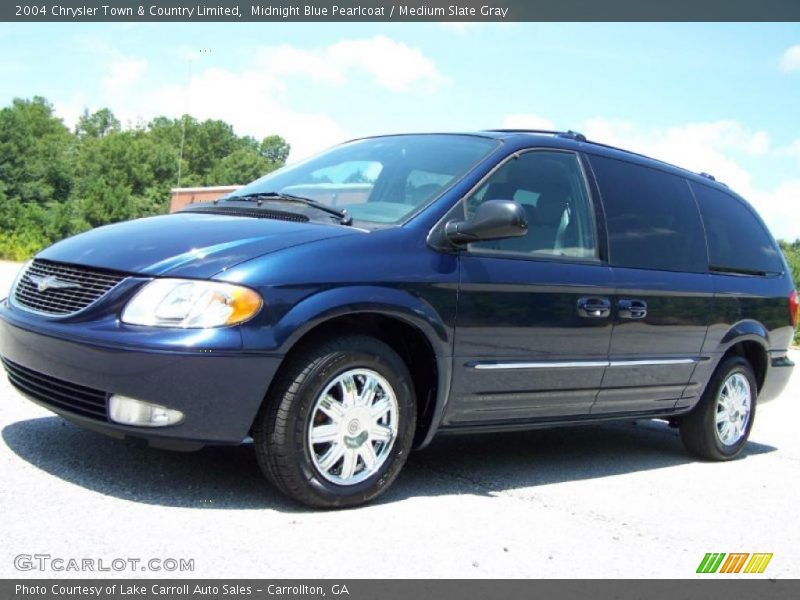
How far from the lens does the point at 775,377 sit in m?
6.91

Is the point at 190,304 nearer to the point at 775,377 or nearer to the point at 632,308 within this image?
the point at 632,308

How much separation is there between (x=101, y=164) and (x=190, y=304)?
91.4m

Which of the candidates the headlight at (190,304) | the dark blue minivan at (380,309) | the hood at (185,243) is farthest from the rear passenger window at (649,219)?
the headlight at (190,304)

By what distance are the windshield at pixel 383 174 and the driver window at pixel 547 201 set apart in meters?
0.18

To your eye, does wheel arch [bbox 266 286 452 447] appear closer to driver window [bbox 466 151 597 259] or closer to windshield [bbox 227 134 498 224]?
windshield [bbox 227 134 498 224]

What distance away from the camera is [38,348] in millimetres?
3984

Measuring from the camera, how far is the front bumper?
366 centimetres

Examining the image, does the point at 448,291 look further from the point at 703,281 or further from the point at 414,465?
the point at 703,281

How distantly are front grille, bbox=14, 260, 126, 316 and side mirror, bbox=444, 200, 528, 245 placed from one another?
1528 millimetres

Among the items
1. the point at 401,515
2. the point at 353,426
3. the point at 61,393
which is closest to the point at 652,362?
the point at 401,515

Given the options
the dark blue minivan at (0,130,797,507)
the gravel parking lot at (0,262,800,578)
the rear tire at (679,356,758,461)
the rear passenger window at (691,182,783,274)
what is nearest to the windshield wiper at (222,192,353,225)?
the dark blue minivan at (0,130,797,507)
